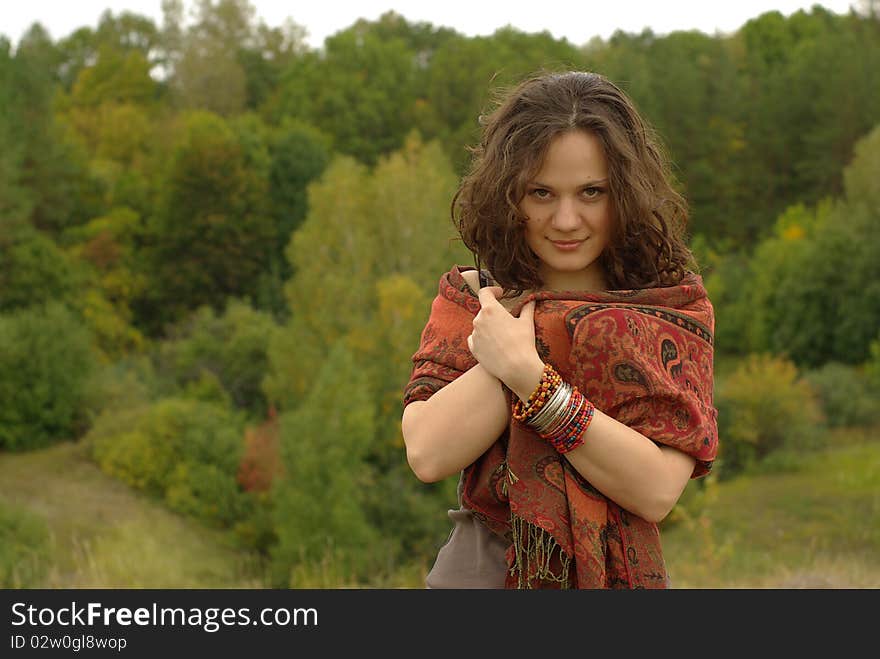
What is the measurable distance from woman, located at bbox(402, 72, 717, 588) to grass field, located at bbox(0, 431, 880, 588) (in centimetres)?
1403

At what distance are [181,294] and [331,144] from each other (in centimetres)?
833

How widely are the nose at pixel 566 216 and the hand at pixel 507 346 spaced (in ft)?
0.56

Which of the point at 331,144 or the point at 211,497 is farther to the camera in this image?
the point at 331,144

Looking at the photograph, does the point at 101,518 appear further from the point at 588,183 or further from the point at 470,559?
the point at 588,183

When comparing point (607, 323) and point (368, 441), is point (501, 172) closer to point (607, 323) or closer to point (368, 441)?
point (607, 323)

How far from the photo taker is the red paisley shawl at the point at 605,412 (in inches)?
69.7

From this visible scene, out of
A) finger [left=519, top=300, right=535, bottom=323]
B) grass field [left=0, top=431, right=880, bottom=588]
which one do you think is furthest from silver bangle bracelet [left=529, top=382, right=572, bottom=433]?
grass field [left=0, top=431, right=880, bottom=588]

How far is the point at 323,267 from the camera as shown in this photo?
27062mm

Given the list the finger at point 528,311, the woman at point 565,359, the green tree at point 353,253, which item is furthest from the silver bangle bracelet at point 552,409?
the green tree at point 353,253

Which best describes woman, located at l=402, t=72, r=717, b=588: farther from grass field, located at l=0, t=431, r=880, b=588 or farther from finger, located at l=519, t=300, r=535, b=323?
grass field, located at l=0, t=431, r=880, b=588

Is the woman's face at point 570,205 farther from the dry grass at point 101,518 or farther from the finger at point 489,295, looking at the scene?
the dry grass at point 101,518

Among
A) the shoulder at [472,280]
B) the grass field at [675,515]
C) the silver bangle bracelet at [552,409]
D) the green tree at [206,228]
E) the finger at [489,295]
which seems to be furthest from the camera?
the green tree at [206,228]
